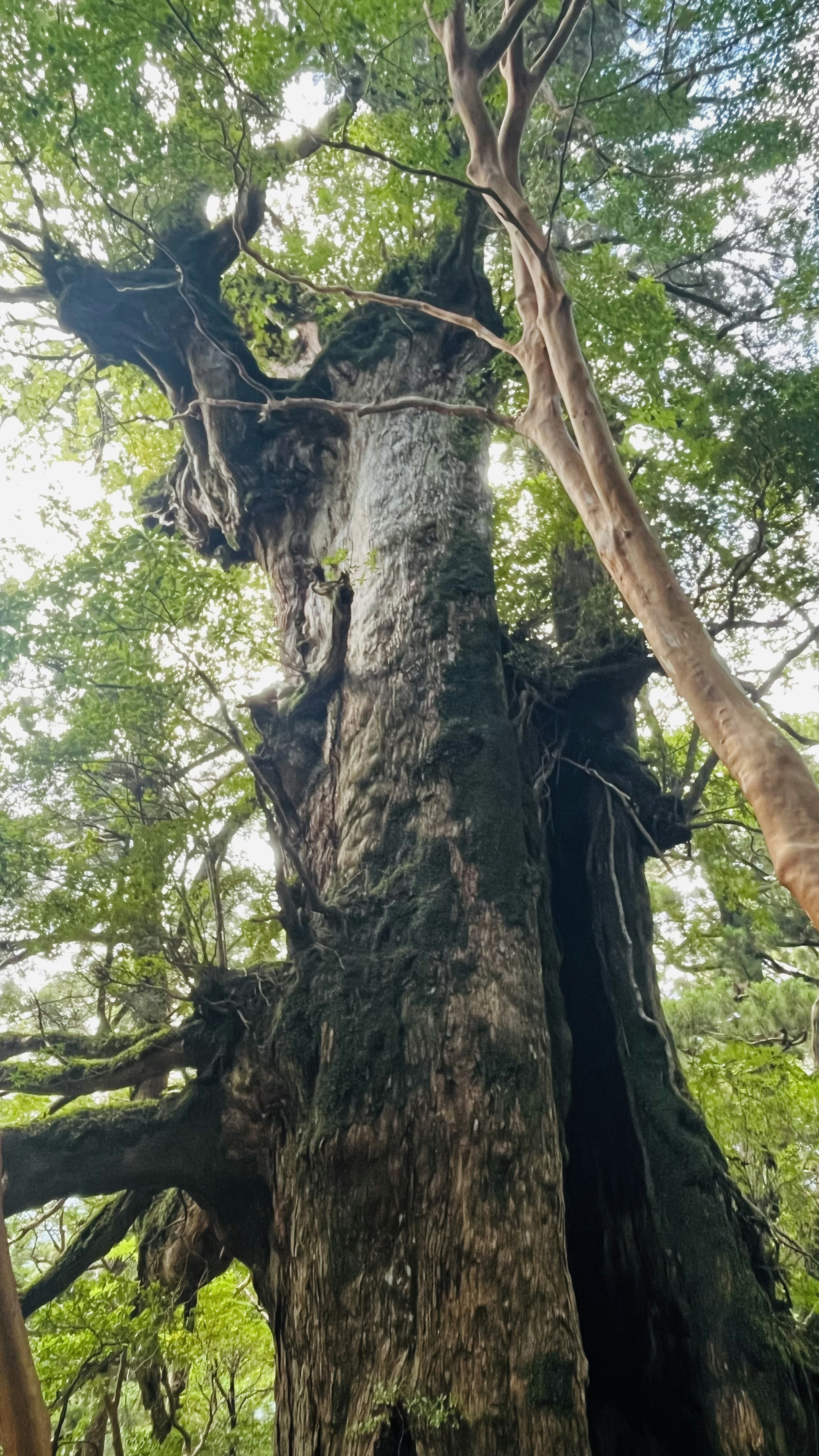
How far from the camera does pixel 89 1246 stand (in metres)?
3.86

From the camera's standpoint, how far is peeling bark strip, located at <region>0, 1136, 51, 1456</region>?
1480 millimetres

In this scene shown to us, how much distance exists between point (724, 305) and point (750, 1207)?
6.53 meters

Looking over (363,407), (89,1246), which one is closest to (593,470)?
(363,407)

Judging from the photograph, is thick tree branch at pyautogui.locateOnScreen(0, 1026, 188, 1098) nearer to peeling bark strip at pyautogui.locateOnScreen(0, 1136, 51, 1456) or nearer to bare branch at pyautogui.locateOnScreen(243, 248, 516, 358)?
peeling bark strip at pyautogui.locateOnScreen(0, 1136, 51, 1456)

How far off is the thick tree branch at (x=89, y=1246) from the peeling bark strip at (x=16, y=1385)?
2.45 meters

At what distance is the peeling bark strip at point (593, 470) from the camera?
2.02m

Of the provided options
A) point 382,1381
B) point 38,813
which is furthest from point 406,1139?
point 38,813

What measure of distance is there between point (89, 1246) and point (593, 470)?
13.8 ft

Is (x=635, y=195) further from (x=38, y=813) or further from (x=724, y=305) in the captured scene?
(x=38, y=813)

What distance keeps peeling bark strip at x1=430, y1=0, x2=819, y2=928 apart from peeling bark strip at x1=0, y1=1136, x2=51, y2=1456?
184 centimetres

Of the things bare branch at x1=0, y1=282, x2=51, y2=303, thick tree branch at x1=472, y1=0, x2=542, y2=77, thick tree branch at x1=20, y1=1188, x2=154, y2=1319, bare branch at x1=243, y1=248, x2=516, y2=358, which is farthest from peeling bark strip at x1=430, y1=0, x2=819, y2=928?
bare branch at x1=0, y1=282, x2=51, y2=303

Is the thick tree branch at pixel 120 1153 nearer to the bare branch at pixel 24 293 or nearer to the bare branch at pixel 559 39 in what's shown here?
the bare branch at pixel 559 39

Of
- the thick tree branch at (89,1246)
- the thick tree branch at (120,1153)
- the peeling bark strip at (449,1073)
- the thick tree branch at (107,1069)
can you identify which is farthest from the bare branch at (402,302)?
the thick tree branch at (89,1246)

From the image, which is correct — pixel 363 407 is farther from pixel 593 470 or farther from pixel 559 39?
pixel 559 39
